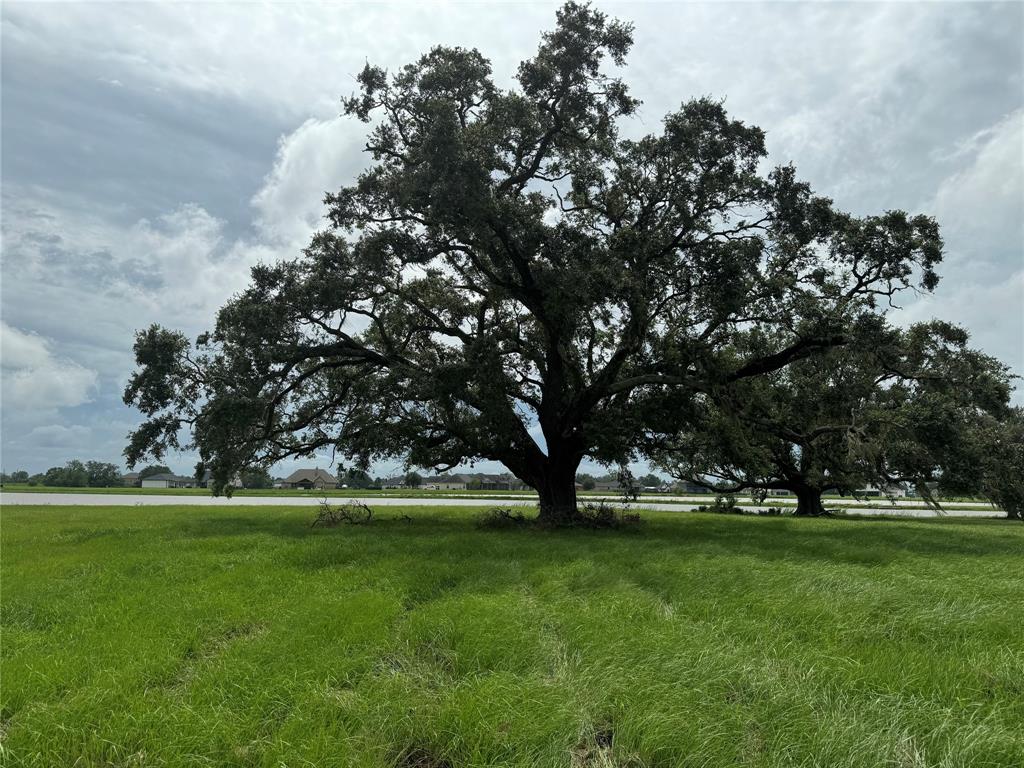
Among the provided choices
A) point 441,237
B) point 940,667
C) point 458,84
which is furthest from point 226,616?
point 458,84

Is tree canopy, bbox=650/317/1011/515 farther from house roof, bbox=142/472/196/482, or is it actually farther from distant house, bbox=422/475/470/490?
house roof, bbox=142/472/196/482

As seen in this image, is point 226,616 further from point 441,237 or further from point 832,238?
point 832,238

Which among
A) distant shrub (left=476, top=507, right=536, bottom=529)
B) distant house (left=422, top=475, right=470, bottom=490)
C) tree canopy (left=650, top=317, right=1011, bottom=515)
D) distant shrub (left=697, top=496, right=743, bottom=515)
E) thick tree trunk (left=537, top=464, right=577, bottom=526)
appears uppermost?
tree canopy (left=650, top=317, right=1011, bottom=515)

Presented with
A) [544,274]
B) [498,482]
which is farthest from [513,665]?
[498,482]

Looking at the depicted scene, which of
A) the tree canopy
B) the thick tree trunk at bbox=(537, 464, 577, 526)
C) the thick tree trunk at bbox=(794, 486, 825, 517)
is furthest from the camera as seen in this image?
the thick tree trunk at bbox=(794, 486, 825, 517)

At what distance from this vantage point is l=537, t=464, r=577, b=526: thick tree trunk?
780 inches

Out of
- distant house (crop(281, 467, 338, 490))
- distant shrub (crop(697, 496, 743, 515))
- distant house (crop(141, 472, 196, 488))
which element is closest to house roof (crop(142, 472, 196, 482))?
distant house (crop(141, 472, 196, 488))

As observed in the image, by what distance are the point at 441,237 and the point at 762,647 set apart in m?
15.1

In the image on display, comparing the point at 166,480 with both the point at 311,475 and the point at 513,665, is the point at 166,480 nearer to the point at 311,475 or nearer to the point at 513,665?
the point at 311,475

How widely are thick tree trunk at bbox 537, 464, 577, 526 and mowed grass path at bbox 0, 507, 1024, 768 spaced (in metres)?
9.46

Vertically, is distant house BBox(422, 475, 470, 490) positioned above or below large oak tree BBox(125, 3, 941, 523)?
below

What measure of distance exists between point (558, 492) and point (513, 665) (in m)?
15.3

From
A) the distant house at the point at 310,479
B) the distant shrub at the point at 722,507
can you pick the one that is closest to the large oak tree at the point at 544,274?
the distant shrub at the point at 722,507

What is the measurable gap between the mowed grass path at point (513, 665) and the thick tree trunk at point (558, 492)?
31.0ft
